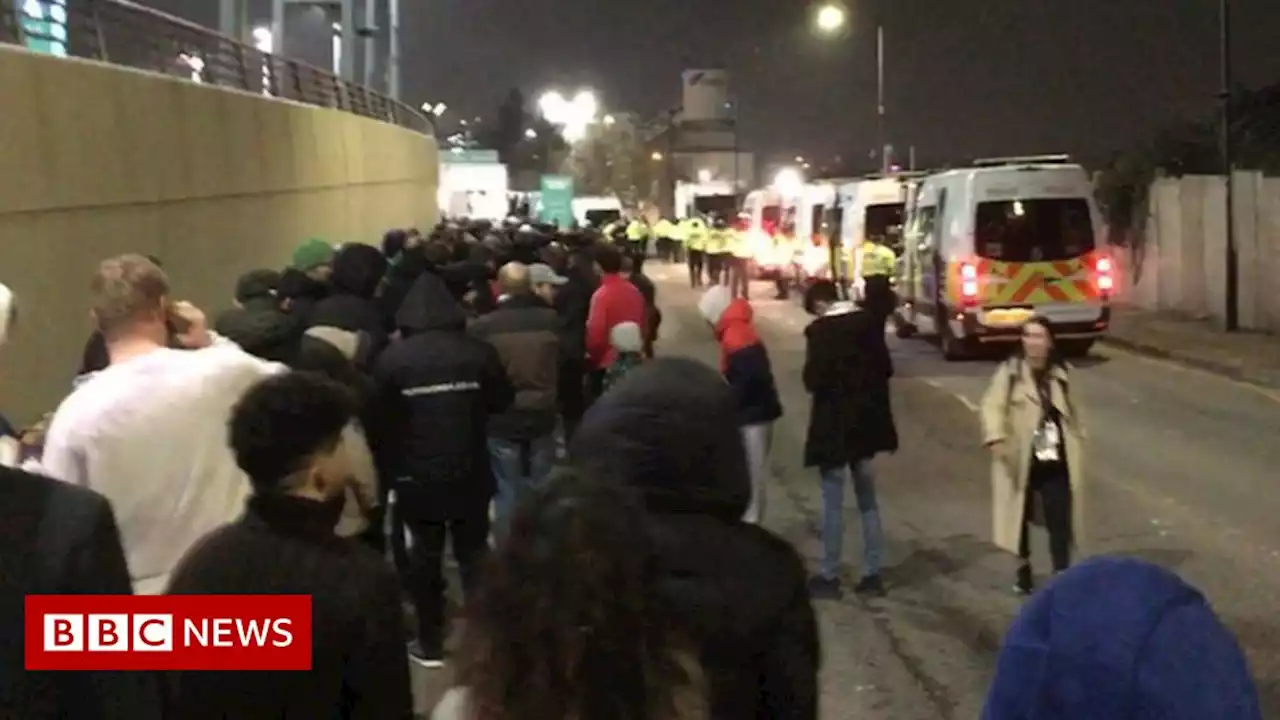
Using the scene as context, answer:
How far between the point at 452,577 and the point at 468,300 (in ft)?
6.70

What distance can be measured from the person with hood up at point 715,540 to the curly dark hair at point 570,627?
0.44 m

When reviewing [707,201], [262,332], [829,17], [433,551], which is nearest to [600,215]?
[707,201]

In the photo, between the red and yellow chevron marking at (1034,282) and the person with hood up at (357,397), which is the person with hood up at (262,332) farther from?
the red and yellow chevron marking at (1034,282)

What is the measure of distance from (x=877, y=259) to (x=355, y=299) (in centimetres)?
1950

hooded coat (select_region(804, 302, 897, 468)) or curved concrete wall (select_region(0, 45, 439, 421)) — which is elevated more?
curved concrete wall (select_region(0, 45, 439, 421))

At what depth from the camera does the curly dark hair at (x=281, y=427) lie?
353 centimetres

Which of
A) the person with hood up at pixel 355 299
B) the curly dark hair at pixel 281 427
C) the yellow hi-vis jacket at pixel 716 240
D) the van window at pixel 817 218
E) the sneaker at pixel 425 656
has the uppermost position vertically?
the van window at pixel 817 218

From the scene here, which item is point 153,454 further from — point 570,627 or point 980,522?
point 980,522

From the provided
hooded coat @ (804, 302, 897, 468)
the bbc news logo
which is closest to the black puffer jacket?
the bbc news logo

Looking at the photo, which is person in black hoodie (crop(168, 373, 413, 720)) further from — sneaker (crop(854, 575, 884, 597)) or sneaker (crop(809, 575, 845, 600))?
sneaker (crop(854, 575, 884, 597))

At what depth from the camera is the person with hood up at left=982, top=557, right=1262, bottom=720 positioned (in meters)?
2.07

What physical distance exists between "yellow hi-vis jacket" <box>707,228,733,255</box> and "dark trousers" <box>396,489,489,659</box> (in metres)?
27.4

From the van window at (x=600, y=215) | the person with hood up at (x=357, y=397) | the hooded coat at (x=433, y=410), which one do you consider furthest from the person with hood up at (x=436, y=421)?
the van window at (x=600, y=215)

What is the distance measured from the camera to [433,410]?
7.28m
